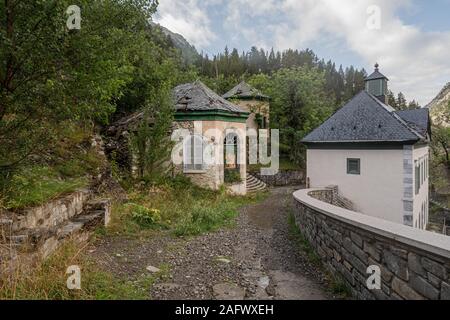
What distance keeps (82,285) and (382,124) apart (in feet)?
45.1

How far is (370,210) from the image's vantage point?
44.5 feet

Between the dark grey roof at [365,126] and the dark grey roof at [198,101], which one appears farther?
the dark grey roof at [198,101]

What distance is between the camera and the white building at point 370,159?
1262cm

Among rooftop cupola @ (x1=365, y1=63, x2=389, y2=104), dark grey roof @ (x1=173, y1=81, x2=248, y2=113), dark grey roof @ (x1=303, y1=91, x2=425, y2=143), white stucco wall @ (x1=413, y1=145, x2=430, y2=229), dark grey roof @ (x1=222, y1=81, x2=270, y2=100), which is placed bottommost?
white stucco wall @ (x1=413, y1=145, x2=430, y2=229)

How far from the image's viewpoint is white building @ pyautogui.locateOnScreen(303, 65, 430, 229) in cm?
1262

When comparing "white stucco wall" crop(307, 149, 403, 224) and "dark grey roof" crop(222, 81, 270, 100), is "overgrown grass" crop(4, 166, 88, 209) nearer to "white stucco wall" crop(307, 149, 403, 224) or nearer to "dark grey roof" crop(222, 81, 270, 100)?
"white stucco wall" crop(307, 149, 403, 224)

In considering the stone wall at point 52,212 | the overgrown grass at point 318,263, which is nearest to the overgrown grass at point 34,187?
the stone wall at point 52,212

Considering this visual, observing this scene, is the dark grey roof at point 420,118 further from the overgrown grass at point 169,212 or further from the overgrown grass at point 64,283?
the overgrown grass at point 64,283

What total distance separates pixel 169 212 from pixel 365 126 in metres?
10.3

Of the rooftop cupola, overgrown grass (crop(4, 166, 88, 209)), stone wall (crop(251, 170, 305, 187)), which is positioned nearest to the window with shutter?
the rooftop cupola

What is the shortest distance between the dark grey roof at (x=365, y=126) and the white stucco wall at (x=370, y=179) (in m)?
0.62

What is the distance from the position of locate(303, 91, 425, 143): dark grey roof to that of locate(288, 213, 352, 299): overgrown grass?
7.19m
